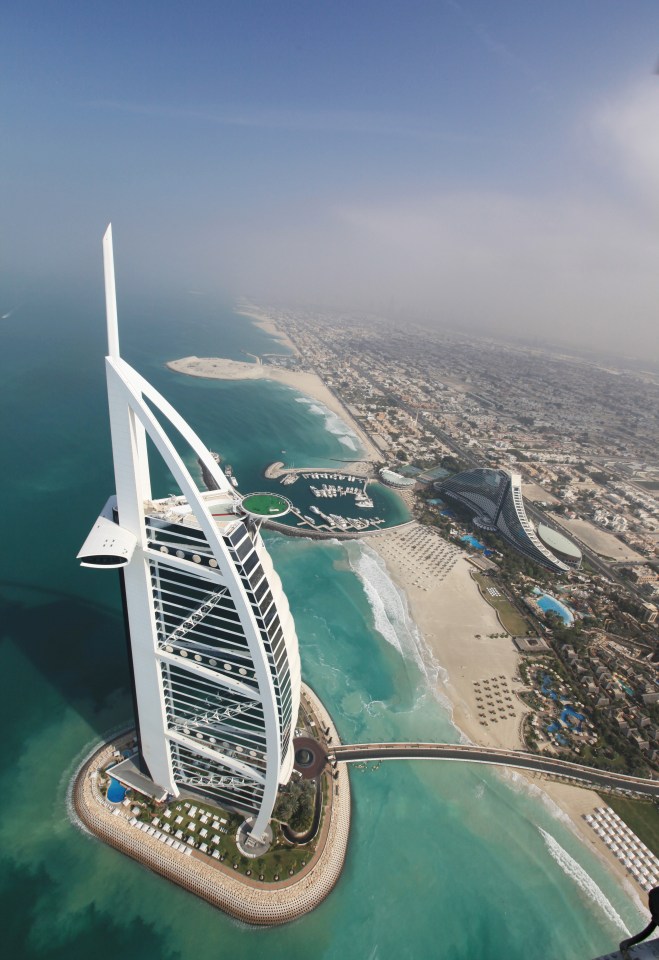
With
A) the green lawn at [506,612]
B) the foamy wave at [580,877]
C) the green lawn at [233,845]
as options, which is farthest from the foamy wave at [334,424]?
the green lawn at [233,845]

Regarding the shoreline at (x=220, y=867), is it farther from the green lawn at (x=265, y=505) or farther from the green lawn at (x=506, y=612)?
the green lawn at (x=506, y=612)

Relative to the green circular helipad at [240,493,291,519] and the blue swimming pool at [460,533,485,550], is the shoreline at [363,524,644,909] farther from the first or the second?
the green circular helipad at [240,493,291,519]

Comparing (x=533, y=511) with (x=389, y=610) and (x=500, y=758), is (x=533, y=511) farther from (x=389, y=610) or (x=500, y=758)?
(x=500, y=758)

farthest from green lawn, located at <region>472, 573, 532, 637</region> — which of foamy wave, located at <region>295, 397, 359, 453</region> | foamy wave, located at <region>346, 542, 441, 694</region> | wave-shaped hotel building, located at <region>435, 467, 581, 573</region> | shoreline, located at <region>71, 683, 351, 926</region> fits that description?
foamy wave, located at <region>295, 397, 359, 453</region>

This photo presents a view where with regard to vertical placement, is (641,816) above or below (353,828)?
above

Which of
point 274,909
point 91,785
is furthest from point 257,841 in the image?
point 91,785

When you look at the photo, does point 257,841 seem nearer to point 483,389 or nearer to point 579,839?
point 579,839

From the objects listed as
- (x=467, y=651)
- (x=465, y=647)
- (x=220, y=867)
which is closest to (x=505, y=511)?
(x=465, y=647)
